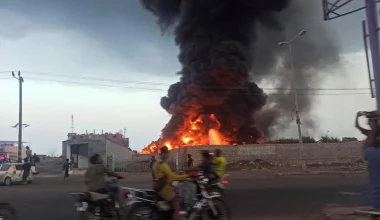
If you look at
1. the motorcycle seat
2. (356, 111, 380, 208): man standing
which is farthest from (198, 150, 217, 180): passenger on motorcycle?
(356, 111, 380, 208): man standing

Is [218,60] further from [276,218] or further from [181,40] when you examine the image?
[276,218]

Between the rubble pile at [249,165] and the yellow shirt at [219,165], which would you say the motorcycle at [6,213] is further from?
the rubble pile at [249,165]

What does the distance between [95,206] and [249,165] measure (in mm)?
27949

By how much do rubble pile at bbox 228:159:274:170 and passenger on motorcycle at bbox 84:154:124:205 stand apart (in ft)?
87.2

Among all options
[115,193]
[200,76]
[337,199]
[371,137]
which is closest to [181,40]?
[200,76]

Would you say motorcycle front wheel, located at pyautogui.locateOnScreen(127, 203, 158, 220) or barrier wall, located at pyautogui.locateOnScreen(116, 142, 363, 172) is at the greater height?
barrier wall, located at pyautogui.locateOnScreen(116, 142, 363, 172)

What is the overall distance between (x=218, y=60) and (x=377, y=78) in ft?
120

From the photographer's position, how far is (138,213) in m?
7.00

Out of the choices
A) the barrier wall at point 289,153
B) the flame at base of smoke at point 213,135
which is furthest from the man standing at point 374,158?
the flame at base of smoke at point 213,135

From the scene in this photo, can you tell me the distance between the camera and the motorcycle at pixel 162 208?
699 centimetres

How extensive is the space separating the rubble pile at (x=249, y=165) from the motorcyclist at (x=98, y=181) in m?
26.6

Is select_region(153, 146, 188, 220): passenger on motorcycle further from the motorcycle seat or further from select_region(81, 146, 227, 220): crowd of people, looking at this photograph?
the motorcycle seat

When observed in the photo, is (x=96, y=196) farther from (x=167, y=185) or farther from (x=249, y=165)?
(x=249, y=165)

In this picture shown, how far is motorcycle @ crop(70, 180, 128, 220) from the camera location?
706 centimetres
